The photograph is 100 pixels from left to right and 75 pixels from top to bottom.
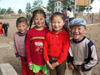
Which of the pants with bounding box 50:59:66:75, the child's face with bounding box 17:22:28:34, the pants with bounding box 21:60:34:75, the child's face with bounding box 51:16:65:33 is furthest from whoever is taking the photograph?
the pants with bounding box 21:60:34:75

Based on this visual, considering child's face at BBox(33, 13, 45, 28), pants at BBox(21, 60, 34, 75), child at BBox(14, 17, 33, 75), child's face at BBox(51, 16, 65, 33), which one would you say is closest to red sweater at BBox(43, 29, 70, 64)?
child's face at BBox(51, 16, 65, 33)

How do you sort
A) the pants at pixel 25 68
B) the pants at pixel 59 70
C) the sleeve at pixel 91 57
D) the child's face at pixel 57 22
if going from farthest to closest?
the pants at pixel 25 68, the pants at pixel 59 70, the child's face at pixel 57 22, the sleeve at pixel 91 57

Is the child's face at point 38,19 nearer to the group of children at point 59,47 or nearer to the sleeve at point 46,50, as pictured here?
the group of children at point 59,47

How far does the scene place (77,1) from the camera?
8703 mm

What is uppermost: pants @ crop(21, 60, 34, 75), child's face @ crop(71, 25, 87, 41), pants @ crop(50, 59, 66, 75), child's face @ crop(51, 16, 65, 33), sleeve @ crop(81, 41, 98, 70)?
child's face @ crop(51, 16, 65, 33)

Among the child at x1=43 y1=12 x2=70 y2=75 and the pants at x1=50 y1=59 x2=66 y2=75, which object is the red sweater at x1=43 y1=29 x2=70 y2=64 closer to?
the child at x1=43 y1=12 x2=70 y2=75

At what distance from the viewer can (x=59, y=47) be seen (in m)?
1.51

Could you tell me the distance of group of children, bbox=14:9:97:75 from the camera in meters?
1.35

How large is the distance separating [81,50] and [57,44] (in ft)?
1.21

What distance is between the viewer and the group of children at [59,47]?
1.35 meters

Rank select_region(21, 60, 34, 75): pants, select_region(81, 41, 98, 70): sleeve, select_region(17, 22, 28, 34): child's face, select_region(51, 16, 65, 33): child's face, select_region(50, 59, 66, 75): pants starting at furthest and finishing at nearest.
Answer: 1. select_region(21, 60, 34, 75): pants
2. select_region(17, 22, 28, 34): child's face
3. select_region(50, 59, 66, 75): pants
4. select_region(51, 16, 65, 33): child's face
5. select_region(81, 41, 98, 70): sleeve

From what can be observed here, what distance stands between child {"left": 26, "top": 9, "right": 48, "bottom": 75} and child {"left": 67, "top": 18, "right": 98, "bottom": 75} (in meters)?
0.50

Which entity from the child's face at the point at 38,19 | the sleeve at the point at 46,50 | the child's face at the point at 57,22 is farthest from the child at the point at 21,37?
the child's face at the point at 57,22

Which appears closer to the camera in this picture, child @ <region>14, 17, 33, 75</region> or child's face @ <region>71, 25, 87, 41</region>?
child's face @ <region>71, 25, 87, 41</region>
